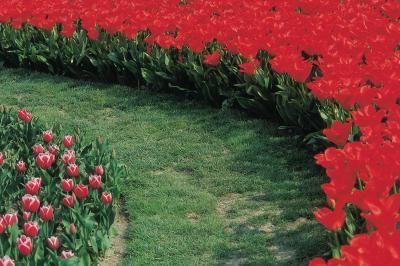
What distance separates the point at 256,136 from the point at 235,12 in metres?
2.93

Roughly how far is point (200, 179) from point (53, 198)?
56.8 inches

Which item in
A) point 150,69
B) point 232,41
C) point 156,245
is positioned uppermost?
point 232,41

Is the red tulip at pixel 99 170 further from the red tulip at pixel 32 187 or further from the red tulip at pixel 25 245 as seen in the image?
the red tulip at pixel 25 245

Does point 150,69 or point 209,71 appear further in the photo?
point 150,69

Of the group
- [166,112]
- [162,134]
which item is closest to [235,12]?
[166,112]

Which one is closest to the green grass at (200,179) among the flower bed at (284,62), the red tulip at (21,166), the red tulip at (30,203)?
the flower bed at (284,62)

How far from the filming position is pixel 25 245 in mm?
3658

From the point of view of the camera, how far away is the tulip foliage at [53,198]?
3.88 meters

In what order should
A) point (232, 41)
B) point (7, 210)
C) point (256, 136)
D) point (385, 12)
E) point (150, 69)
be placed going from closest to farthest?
point (7, 210), point (256, 136), point (232, 41), point (150, 69), point (385, 12)

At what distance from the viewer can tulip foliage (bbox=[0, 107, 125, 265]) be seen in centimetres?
388

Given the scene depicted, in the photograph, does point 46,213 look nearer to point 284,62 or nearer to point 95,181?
point 95,181

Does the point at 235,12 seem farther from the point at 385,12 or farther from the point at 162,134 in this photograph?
the point at 162,134

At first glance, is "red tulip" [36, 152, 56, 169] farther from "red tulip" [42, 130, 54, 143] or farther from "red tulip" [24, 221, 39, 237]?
"red tulip" [24, 221, 39, 237]

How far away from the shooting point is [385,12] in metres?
8.55
